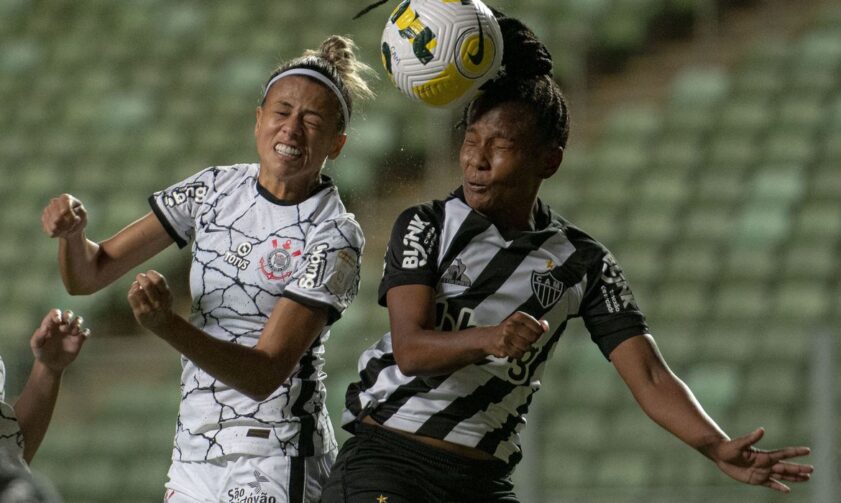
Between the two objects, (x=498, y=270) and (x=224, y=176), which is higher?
(x=224, y=176)

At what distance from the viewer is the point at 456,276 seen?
252 cm

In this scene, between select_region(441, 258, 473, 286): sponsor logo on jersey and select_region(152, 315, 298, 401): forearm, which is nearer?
select_region(152, 315, 298, 401): forearm

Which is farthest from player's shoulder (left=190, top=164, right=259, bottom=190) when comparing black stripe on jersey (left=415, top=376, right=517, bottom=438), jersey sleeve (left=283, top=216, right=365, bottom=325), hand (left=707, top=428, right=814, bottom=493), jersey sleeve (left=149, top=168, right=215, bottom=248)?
hand (left=707, top=428, right=814, bottom=493)

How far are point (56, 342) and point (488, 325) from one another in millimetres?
1015

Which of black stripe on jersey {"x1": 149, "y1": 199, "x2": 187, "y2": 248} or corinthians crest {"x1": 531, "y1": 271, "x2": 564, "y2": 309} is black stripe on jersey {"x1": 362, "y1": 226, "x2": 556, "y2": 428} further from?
black stripe on jersey {"x1": 149, "y1": 199, "x2": 187, "y2": 248}

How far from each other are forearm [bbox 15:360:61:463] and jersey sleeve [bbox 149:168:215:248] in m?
0.40

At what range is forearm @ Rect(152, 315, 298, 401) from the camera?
2.32m

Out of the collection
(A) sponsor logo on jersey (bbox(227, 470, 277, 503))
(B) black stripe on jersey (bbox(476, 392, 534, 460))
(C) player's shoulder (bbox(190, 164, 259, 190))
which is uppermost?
(C) player's shoulder (bbox(190, 164, 259, 190))

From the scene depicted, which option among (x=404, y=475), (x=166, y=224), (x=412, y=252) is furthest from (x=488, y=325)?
(x=166, y=224)

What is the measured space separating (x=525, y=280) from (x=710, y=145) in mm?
4703

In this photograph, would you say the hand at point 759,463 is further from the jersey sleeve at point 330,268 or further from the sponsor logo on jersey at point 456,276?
the jersey sleeve at point 330,268

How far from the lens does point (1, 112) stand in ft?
27.0

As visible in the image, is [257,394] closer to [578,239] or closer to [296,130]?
[296,130]

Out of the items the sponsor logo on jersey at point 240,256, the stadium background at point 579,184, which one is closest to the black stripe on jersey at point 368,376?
the sponsor logo on jersey at point 240,256
